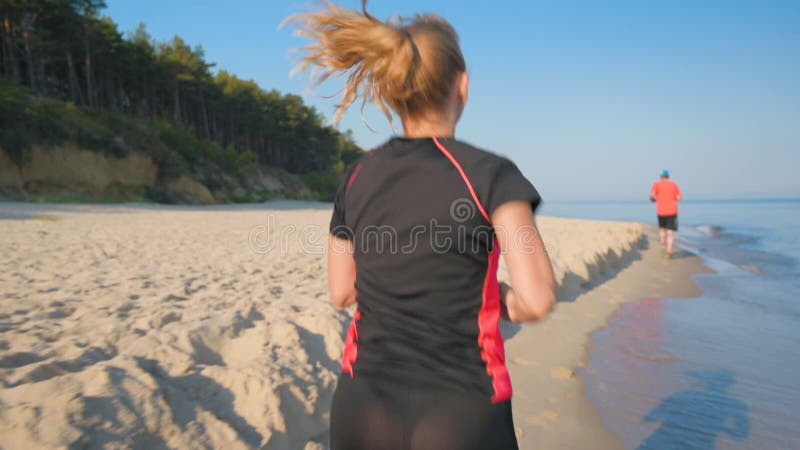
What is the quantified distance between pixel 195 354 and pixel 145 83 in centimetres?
3756

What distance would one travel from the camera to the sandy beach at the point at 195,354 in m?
1.68

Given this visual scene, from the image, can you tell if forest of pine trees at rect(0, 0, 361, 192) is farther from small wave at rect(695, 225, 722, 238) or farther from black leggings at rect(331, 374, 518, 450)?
small wave at rect(695, 225, 722, 238)

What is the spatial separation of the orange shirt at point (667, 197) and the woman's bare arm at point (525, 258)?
10154 mm

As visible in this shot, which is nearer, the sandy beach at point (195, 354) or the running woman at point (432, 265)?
the running woman at point (432, 265)

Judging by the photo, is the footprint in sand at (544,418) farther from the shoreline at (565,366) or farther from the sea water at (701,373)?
the sea water at (701,373)

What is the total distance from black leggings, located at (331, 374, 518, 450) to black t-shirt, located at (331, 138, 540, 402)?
Result: 0.03m

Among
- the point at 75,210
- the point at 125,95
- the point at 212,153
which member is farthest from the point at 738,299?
the point at 125,95

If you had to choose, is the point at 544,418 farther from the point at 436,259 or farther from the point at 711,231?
the point at 711,231

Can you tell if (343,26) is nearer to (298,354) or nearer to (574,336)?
(298,354)

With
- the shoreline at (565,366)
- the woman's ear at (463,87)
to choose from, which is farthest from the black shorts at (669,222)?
the woman's ear at (463,87)

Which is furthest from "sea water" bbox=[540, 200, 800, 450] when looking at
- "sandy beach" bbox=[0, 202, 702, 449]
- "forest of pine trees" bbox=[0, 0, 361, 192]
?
"forest of pine trees" bbox=[0, 0, 361, 192]

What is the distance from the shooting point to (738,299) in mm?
6020

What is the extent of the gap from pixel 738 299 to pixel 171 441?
720 cm

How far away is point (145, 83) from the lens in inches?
1296
